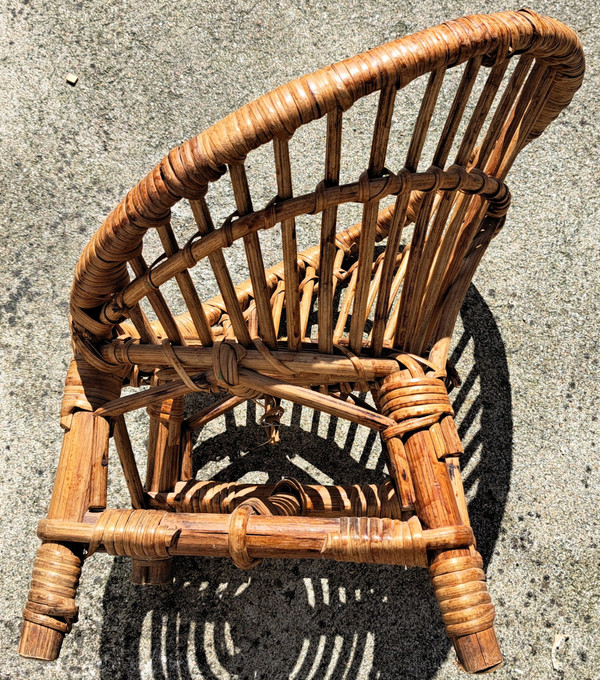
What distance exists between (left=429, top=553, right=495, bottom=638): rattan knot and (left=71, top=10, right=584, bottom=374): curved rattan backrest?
0.78ft

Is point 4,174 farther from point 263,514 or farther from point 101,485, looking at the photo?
point 263,514

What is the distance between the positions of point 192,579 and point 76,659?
0.67 ft

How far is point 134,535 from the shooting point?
2.02 ft

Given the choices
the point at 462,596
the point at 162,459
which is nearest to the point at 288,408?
the point at 162,459

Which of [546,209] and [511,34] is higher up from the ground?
[546,209]

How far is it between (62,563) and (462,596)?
0.42 metres

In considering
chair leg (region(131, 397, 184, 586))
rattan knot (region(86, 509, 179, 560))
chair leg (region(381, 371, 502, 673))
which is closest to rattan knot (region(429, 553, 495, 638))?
chair leg (region(381, 371, 502, 673))

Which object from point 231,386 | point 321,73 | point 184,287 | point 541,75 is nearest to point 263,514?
point 231,386

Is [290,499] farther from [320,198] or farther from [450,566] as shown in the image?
[320,198]

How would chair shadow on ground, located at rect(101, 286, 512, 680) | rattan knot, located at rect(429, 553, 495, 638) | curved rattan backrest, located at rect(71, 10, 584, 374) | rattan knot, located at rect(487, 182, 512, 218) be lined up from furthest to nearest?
chair shadow on ground, located at rect(101, 286, 512, 680), rattan knot, located at rect(487, 182, 512, 218), rattan knot, located at rect(429, 553, 495, 638), curved rattan backrest, located at rect(71, 10, 584, 374)

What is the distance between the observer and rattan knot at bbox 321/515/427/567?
589 millimetres

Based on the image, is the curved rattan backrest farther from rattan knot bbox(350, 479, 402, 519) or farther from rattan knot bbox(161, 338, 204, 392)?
rattan knot bbox(350, 479, 402, 519)

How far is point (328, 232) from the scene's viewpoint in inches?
22.5

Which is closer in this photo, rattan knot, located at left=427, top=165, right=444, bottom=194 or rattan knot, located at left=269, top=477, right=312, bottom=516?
rattan knot, located at left=427, top=165, right=444, bottom=194
